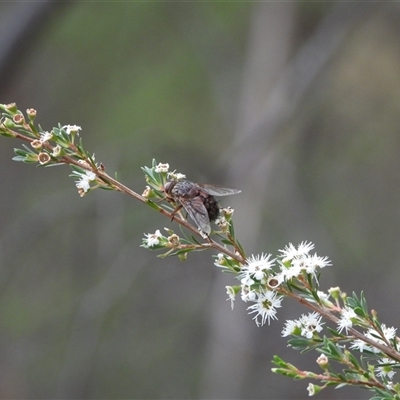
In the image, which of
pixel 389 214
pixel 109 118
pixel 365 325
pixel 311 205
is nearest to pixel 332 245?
pixel 311 205

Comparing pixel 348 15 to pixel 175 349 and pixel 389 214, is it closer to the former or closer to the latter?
pixel 389 214

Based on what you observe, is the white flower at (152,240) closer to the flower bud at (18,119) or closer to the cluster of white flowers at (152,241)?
the cluster of white flowers at (152,241)

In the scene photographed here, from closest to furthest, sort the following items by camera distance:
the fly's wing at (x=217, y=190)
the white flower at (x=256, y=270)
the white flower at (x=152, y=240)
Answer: the white flower at (x=256, y=270)
the white flower at (x=152, y=240)
the fly's wing at (x=217, y=190)

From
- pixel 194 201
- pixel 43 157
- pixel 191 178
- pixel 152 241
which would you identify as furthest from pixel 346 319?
pixel 191 178

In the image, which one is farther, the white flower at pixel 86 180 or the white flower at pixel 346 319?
the white flower at pixel 86 180

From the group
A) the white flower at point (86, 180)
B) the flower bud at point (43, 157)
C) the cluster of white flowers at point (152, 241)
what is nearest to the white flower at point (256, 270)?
the cluster of white flowers at point (152, 241)
